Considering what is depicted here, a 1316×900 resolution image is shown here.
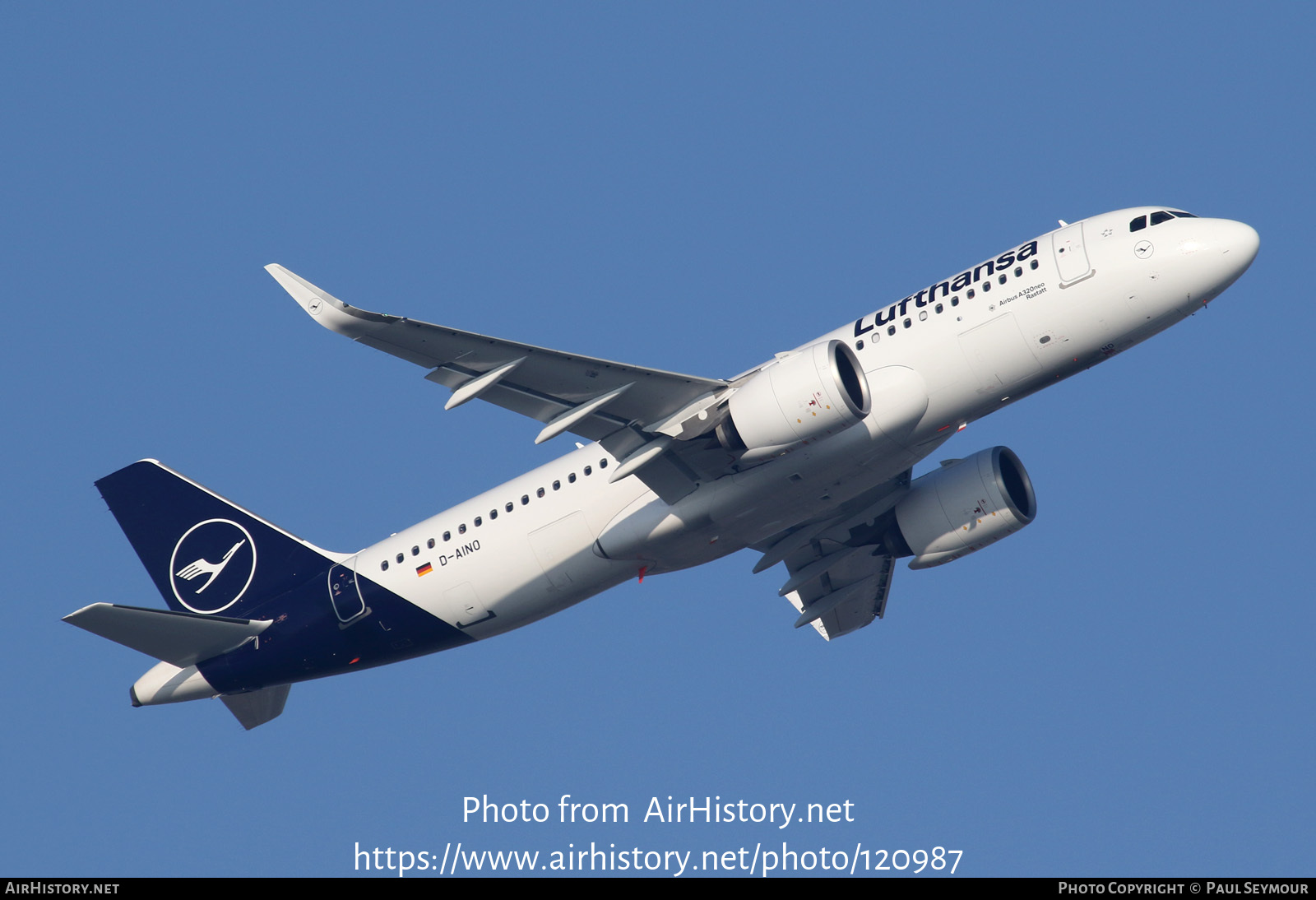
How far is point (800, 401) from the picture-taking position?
102 ft

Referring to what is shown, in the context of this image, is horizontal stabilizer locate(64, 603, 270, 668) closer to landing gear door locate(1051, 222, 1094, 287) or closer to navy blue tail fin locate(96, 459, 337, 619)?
navy blue tail fin locate(96, 459, 337, 619)

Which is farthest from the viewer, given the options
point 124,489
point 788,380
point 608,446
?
point 124,489

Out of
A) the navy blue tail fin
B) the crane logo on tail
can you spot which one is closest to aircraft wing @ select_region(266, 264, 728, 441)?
the navy blue tail fin

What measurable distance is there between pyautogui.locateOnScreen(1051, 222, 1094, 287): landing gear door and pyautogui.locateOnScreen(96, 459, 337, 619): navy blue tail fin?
21476 mm

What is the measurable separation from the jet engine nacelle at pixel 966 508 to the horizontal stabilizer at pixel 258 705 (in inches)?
712

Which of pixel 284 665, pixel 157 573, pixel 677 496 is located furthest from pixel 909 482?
pixel 157 573

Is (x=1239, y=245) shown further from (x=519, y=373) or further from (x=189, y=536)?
(x=189, y=536)

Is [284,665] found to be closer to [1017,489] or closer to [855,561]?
[855,561]

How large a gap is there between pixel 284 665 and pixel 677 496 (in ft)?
39.6

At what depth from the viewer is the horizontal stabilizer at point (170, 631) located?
3459 cm

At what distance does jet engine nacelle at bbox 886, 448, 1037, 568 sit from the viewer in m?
37.7

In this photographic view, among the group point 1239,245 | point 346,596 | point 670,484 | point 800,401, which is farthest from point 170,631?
point 1239,245

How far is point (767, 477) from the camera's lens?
32969 millimetres

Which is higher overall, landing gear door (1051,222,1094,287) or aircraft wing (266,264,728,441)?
landing gear door (1051,222,1094,287)
